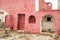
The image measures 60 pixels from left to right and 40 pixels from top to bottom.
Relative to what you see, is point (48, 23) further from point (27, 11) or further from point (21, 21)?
point (21, 21)

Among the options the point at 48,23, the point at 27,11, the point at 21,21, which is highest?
the point at 27,11

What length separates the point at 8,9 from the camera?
17.4 m

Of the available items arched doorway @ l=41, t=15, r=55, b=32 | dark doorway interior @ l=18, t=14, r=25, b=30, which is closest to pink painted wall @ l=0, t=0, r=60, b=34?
dark doorway interior @ l=18, t=14, r=25, b=30

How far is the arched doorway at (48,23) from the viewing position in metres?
16.4

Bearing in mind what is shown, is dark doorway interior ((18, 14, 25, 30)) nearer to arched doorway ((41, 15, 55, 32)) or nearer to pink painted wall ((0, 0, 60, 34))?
pink painted wall ((0, 0, 60, 34))


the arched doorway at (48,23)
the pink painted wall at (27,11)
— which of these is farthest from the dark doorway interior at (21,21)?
the arched doorway at (48,23)

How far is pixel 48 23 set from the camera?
16.6m

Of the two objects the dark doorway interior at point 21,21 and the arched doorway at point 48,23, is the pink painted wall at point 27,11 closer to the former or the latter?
the dark doorway interior at point 21,21

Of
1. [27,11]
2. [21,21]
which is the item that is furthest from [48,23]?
[21,21]

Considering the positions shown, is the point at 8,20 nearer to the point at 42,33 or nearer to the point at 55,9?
the point at 42,33

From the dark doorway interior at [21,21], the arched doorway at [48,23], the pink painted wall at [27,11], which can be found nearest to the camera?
the pink painted wall at [27,11]

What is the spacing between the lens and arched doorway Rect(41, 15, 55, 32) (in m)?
16.4

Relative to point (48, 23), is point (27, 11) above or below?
above

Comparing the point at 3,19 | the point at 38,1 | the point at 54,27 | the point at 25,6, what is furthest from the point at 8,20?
the point at 54,27
